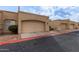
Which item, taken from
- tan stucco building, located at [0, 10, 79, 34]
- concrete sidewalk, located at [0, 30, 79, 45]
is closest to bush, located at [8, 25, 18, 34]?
tan stucco building, located at [0, 10, 79, 34]

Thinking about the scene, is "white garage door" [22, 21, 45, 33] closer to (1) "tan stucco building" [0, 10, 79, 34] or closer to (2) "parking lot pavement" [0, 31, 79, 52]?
(1) "tan stucco building" [0, 10, 79, 34]

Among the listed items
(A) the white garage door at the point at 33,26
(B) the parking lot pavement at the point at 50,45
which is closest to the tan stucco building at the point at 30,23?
(A) the white garage door at the point at 33,26

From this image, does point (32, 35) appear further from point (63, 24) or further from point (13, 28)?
point (63, 24)

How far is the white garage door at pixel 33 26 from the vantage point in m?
5.16

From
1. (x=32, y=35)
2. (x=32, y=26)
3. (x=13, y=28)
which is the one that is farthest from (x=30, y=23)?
(x=13, y=28)

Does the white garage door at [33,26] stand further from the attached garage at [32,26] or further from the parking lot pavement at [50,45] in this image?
the parking lot pavement at [50,45]

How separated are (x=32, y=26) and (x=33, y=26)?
24 millimetres

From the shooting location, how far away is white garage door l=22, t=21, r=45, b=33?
516 cm

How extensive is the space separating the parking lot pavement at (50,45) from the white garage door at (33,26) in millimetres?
243

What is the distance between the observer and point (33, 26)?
519 centimetres
